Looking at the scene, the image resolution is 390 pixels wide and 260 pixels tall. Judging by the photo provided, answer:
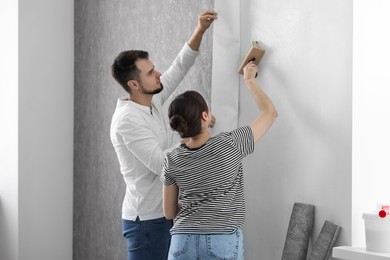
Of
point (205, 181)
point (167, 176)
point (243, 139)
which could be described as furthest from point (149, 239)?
point (243, 139)

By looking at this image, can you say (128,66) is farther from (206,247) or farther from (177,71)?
(206,247)

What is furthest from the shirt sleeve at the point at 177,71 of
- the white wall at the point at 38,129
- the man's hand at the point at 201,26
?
the white wall at the point at 38,129

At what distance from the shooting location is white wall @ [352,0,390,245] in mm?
2275

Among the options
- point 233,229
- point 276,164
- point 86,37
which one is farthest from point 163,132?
point 86,37

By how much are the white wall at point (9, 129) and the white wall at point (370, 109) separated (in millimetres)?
2347

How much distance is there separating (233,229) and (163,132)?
0.74m

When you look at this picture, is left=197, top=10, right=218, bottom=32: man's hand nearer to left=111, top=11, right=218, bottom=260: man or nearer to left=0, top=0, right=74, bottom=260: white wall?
left=111, top=11, right=218, bottom=260: man

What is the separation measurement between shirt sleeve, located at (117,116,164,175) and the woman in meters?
0.34

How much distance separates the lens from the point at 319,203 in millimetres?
2445

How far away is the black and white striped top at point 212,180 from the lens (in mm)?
2256

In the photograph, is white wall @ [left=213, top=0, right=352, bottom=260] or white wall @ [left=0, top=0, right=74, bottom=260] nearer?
white wall @ [left=213, top=0, right=352, bottom=260]

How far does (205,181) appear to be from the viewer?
226 centimetres

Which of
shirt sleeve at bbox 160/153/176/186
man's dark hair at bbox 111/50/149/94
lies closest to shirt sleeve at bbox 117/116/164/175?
man's dark hair at bbox 111/50/149/94

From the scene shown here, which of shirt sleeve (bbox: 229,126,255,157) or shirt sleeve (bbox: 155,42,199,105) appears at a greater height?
shirt sleeve (bbox: 155,42,199,105)
